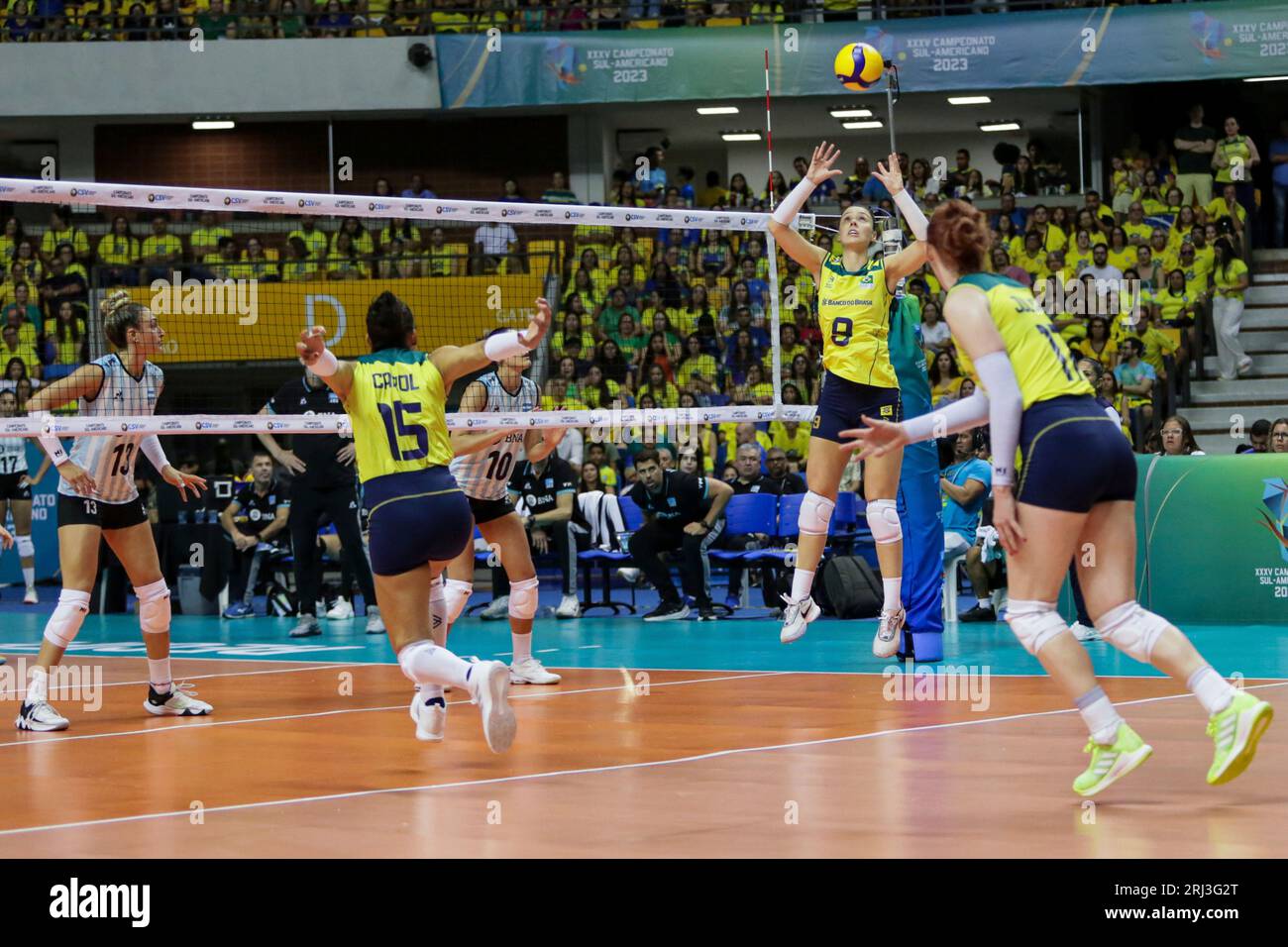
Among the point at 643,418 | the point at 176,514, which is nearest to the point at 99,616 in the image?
the point at 176,514

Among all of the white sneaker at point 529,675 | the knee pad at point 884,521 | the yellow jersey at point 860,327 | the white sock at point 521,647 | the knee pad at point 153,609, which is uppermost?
the yellow jersey at point 860,327

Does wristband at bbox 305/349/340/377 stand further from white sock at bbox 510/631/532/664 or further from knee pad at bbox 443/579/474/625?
white sock at bbox 510/631/532/664

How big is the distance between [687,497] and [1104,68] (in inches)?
475

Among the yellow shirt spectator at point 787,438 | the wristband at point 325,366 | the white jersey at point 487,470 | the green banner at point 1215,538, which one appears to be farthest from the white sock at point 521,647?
the yellow shirt spectator at point 787,438

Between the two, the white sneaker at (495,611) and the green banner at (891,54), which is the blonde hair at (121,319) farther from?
the green banner at (891,54)

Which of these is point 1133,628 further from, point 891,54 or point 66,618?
point 891,54

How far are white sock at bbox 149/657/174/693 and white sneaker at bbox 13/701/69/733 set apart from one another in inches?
22.2

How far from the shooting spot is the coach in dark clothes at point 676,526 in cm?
1552

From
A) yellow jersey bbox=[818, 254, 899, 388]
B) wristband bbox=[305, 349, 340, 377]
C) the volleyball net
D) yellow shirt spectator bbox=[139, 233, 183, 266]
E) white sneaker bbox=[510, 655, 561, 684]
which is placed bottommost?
white sneaker bbox=[510, 655, 561, 684]

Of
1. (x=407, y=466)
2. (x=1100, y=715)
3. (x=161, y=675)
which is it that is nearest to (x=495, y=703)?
(x=407, y=466)

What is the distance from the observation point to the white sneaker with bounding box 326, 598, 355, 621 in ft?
53.1

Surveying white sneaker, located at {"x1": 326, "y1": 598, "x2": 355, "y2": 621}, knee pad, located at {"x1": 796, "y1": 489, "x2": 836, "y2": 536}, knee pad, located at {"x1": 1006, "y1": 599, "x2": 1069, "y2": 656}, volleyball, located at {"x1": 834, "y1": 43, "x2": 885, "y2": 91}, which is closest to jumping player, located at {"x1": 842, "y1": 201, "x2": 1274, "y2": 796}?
knee pad, located at {"x1": 1006, "y1": 599, "x2": 1069, "y2": 656}

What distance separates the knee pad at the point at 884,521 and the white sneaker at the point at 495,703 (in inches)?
155

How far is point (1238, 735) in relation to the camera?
18.1 ft
